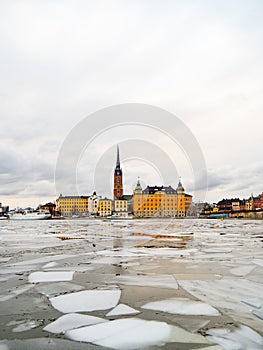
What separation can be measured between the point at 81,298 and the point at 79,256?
15.3 feet

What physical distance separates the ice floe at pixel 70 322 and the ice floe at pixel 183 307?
0.83 meters

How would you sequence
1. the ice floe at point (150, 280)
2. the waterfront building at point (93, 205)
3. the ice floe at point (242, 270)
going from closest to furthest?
the ice floe at point (150, 280) → the ice floe at point (242, 270) → the waterfront building at point (93, 205)

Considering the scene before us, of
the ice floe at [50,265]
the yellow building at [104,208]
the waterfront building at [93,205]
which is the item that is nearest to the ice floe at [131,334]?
the ice floe at [50,265]

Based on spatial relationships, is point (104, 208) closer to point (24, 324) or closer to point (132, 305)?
point (132, 305)

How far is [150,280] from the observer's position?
19.9 ft

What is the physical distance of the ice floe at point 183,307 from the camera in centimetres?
419

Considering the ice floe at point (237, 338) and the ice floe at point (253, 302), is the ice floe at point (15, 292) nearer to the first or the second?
the ice floe at point (237, 338)

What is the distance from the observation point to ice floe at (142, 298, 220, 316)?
4191 mm

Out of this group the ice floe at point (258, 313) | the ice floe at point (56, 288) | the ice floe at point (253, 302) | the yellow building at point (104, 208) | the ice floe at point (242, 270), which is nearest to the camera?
the ice floe at point (258, 313)

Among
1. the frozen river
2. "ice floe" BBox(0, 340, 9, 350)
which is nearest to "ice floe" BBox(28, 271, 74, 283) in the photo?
the frozen river

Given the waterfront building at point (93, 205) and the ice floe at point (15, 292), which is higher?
the waterfront building at point (93, 205)

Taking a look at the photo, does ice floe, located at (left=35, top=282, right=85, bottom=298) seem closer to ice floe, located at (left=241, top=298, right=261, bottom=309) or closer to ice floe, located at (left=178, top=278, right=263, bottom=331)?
ice floe, located at (left=178, top=278, right=263, bottom=331)

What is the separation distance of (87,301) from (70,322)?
87 cm

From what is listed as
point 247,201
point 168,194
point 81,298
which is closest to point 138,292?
point 81,298
